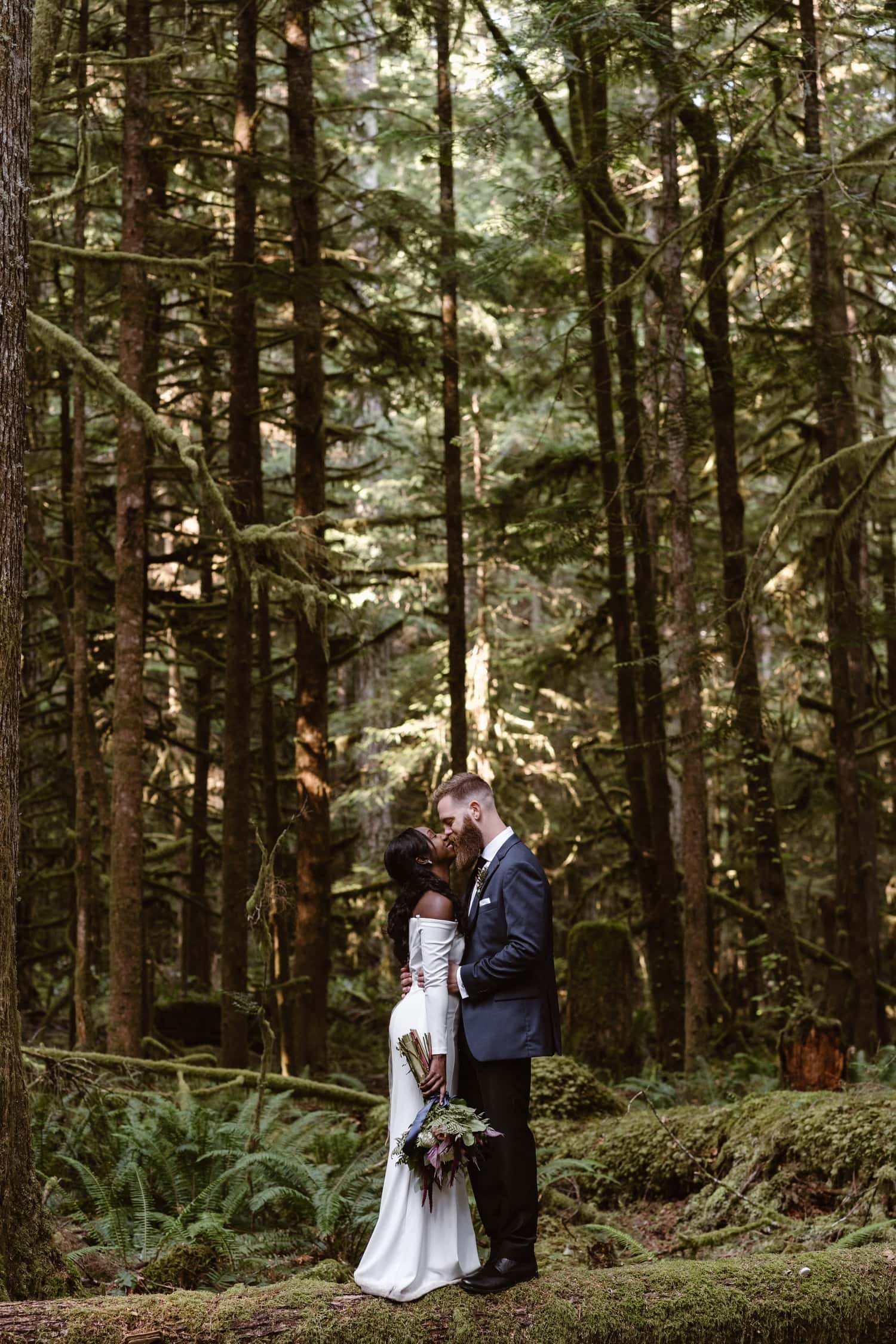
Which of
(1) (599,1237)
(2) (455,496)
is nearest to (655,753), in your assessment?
(2) (455,496)

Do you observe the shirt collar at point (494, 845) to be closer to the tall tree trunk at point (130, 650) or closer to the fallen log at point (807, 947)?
the tall tree trunk at point (130, 650)

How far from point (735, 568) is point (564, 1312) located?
10.1 m

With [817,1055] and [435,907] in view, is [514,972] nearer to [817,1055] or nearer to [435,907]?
[435,907]

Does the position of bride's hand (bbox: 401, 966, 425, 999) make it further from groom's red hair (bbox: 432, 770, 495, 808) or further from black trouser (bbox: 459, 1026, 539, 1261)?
groom's red hair (bbox: 432, 770, 495, 808)

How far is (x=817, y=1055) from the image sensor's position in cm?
955

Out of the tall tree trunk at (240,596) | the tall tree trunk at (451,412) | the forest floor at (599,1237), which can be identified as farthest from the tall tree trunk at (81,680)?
the tall tree trunk at (451,412)

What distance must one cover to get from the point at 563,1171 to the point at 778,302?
10.9 metres

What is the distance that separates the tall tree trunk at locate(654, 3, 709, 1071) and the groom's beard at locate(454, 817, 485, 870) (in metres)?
7.19

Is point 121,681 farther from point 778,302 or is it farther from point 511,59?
point 778,302

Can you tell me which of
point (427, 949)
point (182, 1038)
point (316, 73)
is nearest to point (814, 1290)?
point (427, 949)

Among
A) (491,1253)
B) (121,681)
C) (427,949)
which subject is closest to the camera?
(491,1253)

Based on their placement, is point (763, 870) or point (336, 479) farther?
point (336, 479)

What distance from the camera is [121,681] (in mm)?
11266

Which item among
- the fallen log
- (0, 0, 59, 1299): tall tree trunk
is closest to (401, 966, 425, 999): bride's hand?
(0, 0, 59, 1299): tall tree trunk
